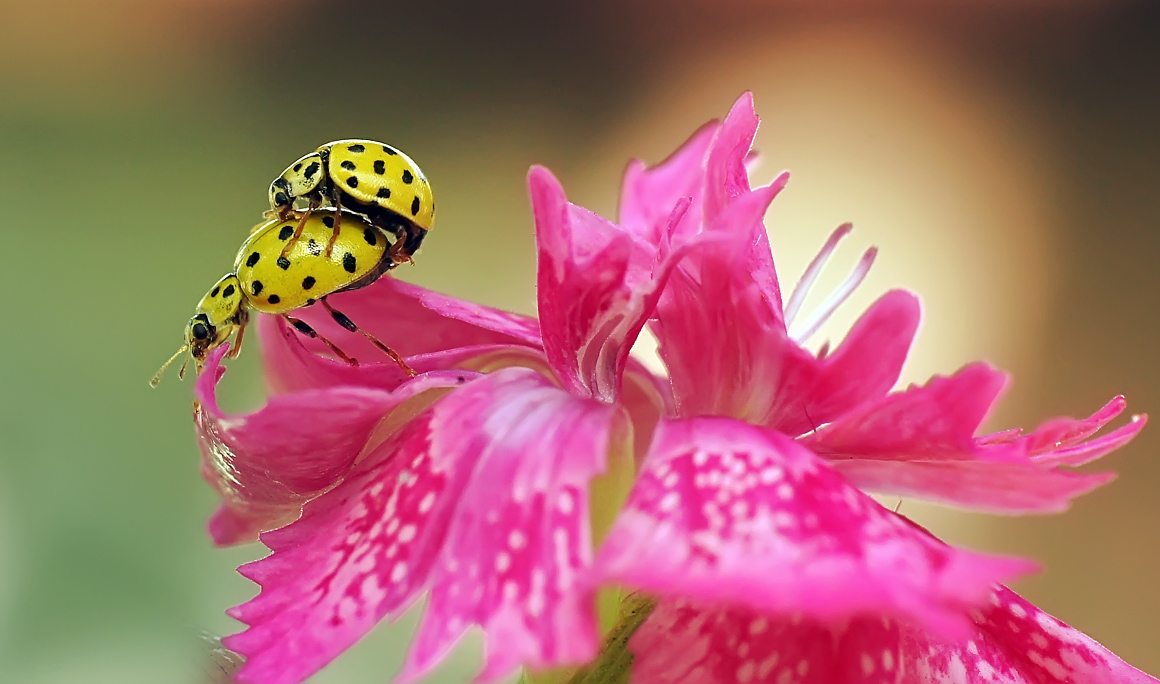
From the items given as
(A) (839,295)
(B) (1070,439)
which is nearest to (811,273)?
(A) (839,295)

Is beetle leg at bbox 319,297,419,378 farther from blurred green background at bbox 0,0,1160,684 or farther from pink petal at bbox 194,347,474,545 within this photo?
blurred green background at bbox 0,0,1160,684

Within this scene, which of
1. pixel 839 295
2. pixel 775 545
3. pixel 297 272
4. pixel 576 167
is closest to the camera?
pixel 775 545

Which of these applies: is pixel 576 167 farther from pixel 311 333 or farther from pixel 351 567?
pixel 351 567

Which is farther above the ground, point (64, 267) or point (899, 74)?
point (899, 74)

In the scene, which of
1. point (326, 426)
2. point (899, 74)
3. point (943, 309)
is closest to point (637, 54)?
point (899, 74)

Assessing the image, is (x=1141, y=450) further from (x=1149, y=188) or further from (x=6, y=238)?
(x=6, y=238)

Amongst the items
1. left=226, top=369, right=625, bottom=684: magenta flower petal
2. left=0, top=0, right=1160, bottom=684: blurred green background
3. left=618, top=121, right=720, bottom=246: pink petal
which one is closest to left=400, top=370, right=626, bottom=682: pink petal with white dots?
left=226, top=369, right=625, bottom=684: magenta flower petal
